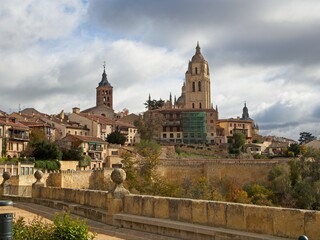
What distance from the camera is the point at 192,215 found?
9.97m

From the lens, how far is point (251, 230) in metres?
8.65

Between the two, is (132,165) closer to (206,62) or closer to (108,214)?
(108,214)

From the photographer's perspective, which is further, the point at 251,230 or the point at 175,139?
the point at 175,139

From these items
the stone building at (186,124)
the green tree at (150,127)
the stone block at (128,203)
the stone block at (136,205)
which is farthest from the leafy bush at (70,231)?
the stone building at (186,124)

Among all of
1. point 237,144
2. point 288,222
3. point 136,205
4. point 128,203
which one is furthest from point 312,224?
point 237,144

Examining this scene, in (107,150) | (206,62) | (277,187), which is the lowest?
(277,187)

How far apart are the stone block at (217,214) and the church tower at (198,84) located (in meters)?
121

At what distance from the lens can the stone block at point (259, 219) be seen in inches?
328

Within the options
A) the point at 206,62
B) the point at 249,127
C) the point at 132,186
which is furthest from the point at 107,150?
the point at 206,62

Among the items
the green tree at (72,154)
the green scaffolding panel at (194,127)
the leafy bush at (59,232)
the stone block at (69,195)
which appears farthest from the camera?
the green scaffolding panel at (194,127)

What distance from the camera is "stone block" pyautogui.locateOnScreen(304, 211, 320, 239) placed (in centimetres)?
762

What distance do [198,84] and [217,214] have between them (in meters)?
124

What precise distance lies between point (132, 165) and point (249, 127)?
71.7 metres

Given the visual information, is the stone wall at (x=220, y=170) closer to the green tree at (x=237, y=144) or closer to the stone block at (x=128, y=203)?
the green tree at (x=237, y=144)
